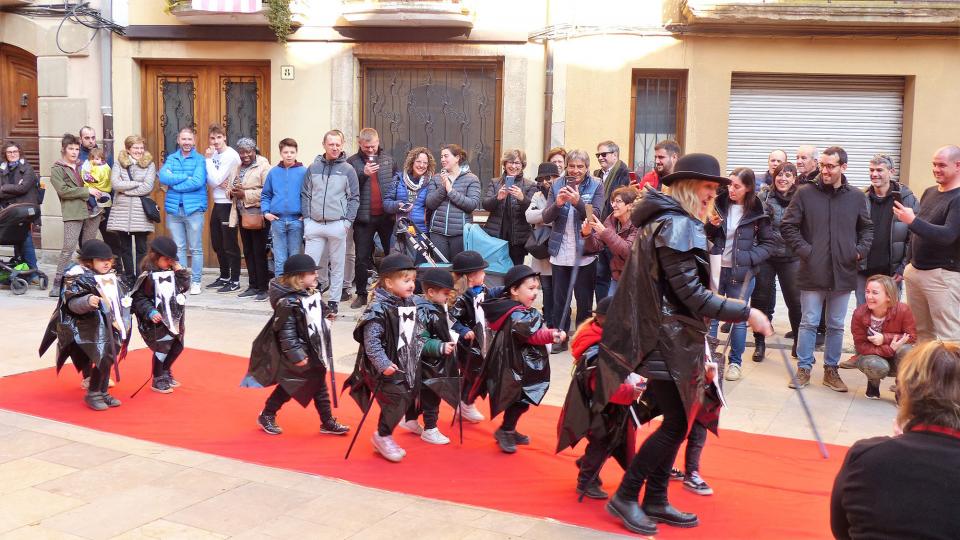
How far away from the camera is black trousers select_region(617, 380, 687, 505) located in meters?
4.48

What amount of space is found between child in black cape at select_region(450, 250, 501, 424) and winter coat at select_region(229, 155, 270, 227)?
5.34m

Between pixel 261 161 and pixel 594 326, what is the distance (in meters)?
7.25

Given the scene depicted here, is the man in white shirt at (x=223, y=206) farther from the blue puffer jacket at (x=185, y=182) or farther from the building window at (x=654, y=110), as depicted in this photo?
the building window at (x=654, y=110)

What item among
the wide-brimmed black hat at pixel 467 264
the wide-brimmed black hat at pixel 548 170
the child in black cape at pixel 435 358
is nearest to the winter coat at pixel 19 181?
the wide-brimmed black hat at pixel 548 170

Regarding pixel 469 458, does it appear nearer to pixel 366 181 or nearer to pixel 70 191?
pixel 366 181

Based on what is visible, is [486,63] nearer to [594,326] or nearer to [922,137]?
[922,137]

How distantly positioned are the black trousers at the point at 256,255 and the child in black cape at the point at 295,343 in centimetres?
543

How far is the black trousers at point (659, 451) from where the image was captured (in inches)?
177

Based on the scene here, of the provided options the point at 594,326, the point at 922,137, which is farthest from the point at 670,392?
the point at 922,137

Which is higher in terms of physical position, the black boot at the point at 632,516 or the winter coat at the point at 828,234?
the winter coat at the point at 828,234

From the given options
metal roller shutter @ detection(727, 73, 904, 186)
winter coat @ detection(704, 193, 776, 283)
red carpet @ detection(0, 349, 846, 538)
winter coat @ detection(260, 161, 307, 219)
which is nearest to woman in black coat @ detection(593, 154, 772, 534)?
red carpet @ detection(0, 349, 846, 538)

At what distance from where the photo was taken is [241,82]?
43.6 ft

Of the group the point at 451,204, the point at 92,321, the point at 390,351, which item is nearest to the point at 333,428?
the point at 390,351

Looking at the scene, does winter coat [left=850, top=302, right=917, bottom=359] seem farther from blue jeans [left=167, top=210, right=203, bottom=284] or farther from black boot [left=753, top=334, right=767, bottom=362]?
blue jeans [left=167, top=210, right=203, bottom=284]
